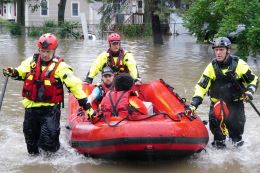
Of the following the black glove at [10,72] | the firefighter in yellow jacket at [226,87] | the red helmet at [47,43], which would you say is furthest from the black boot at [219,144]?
the black glove at [10,72]

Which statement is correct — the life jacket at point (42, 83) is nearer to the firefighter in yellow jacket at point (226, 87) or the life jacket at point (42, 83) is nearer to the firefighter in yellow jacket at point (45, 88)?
the firefighter in yellow jacket at point (45, 88)

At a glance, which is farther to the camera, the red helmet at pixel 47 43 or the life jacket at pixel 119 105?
the life jacket at pixel 119 105

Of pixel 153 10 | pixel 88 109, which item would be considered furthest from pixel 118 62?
pixel 153 10

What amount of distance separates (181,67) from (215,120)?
10982 mm

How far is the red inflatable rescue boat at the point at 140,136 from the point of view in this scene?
251 inches

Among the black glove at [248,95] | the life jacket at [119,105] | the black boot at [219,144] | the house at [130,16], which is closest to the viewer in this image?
the life jacket at [119,105]

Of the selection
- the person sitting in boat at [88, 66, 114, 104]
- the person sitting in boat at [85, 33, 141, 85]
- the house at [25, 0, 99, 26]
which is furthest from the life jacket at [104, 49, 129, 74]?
the house at [25, 0, 99, 26]

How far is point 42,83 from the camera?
6723mm

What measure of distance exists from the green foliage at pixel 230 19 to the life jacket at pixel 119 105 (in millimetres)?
9609

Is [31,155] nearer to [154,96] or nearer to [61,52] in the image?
[154,96]

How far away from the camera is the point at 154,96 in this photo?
817 centimetres

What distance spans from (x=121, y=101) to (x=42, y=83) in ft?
3.37

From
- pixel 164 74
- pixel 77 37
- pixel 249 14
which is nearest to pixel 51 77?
pixel 164 74

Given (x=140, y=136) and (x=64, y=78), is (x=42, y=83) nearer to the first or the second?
(x=64, y=78)
